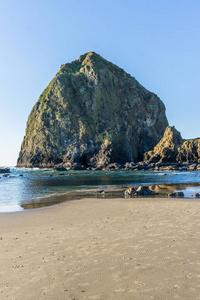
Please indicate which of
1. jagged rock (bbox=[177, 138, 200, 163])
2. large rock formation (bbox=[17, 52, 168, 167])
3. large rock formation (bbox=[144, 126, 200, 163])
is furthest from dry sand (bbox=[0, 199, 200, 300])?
large rock formation (bbox=[17, 52, 168, 167])

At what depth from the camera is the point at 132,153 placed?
107812 millimetres

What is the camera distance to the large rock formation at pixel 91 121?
10606cm

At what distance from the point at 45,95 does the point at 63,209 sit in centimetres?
11960

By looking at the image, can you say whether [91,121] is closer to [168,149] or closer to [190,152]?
[168,149]

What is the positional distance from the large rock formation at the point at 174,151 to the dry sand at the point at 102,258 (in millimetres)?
77470

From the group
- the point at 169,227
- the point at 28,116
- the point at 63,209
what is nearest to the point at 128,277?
the point at 169,227

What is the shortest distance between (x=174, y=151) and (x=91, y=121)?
148ft

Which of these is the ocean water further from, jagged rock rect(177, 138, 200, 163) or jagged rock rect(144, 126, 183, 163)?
jagged rock rect(144, 126, 183, 163)

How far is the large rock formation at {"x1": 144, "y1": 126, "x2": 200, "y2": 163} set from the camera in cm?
8269

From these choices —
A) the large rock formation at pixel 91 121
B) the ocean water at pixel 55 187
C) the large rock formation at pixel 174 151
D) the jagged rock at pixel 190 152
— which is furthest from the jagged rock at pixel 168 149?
the ocean water at pixel 55 187

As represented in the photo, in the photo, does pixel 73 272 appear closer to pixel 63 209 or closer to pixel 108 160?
pixel 63 209

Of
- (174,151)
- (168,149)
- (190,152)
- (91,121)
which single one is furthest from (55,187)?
(91,121)

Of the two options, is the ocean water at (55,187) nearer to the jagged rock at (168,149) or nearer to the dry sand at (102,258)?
the dry sand at (102,258)

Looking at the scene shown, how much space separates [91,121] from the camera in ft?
368
